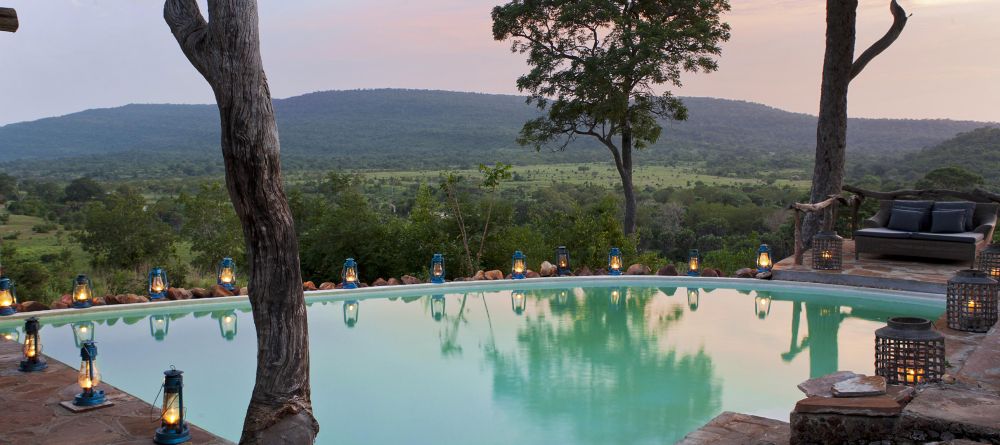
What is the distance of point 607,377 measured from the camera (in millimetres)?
5867

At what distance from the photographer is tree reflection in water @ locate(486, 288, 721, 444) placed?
4859 mm

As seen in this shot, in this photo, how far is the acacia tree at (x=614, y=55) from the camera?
13.6 metres

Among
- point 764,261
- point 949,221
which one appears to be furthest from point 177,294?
point 949,221

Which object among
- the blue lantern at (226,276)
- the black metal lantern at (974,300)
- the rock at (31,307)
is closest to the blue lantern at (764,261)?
the black metal lantern at (974,300)

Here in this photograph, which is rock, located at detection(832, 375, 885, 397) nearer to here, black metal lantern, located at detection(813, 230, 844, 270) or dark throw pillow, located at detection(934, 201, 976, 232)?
black metal lantern, located at detection(813, 230, 844, 270)

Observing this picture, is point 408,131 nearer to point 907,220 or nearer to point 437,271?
point 437,271

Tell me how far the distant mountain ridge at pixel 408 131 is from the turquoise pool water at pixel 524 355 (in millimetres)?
25241

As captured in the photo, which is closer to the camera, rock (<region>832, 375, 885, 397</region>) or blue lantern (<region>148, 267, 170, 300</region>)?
rock (<region>832, 375, 885, 397</region>)

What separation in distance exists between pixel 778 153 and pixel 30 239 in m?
27.5

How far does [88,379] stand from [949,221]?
8.51m

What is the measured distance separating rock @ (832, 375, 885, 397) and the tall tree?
8.16 m

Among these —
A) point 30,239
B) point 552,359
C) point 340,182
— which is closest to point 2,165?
point 30,239

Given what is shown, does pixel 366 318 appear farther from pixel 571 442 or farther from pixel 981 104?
pixel 981 104

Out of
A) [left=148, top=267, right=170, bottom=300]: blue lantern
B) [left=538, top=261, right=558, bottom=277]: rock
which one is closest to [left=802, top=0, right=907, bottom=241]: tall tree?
[left=538, top=261, right=558, bottom=277]: rock
